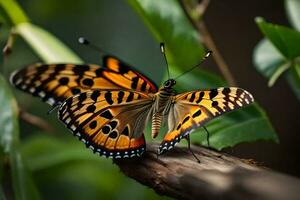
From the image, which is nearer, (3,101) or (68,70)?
(68,70)

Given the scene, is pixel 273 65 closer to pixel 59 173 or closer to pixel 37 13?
pixel 59 173

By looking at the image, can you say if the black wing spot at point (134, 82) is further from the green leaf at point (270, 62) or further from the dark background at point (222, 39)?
the dark background at point (222, 39)

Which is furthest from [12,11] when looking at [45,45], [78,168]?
[78,168]

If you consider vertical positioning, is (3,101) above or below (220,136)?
above

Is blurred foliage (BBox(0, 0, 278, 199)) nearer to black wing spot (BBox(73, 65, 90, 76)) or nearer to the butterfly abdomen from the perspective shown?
the butterfly abdomen

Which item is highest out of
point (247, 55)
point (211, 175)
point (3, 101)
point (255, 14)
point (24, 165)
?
point (255, 14)

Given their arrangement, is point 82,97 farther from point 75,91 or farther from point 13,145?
point 13,145

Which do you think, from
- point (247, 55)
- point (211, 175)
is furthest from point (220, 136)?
point (247, 55)

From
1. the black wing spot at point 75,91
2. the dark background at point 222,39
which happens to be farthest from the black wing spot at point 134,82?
the dark background at point 222,39
